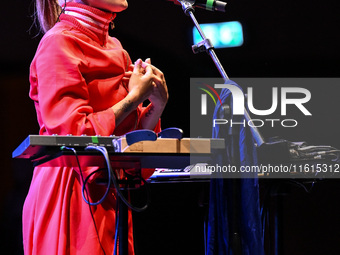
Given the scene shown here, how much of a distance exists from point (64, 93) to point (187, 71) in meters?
2.05

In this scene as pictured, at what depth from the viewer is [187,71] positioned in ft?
11.5

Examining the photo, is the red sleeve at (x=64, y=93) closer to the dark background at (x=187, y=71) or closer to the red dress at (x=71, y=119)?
the red dress at (x=71, y=119)

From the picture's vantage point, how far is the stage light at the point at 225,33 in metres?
3.68

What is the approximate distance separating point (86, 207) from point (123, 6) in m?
0.70

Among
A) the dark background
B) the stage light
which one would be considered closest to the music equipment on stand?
the dark background

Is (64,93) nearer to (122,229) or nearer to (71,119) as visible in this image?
(71,119)

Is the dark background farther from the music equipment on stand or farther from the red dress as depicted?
the music equipment on stand

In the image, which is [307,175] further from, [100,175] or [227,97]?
[100,175]

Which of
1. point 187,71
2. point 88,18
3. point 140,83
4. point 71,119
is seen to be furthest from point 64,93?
point 187,71

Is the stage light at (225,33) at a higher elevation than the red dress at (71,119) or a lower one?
higher

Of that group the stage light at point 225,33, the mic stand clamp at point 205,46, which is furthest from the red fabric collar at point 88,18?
the stage light at point 225,33

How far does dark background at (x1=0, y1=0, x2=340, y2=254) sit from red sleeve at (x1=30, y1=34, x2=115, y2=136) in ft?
4.06

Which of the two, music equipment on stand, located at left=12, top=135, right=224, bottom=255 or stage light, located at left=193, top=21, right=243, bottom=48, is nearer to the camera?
music equipment on stand, located at left=12, top=135, right=224, bottom=255

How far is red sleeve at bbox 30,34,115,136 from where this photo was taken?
57.2 inches
